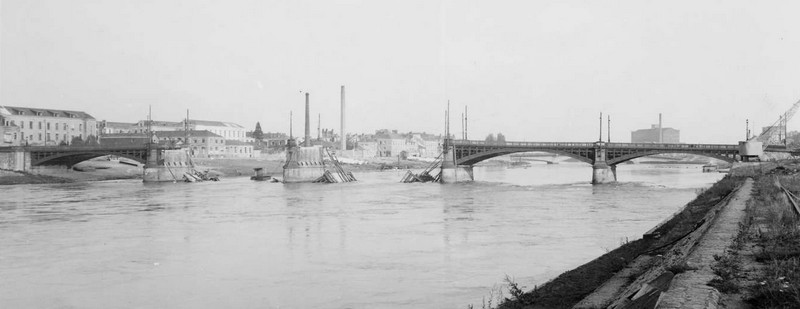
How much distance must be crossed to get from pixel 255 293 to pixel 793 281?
13168 millimetres

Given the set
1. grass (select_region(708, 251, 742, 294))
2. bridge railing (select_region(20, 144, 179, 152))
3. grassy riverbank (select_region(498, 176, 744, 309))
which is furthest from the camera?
bridge railing (select_region(20, 144, 179, 152))

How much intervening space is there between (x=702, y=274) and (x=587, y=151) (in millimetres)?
83419

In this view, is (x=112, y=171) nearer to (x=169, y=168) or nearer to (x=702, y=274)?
(x=169, y=168)

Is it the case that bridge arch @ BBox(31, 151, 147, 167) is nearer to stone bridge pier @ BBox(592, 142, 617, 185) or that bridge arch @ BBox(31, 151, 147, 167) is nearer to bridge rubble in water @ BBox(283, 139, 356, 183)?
bridge rubble in water @ BBox(283, 139, 356, 183)

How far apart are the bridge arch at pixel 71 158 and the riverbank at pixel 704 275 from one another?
9265 cm

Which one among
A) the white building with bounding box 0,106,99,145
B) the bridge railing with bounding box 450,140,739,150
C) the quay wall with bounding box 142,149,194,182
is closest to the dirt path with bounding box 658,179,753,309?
the bridge railing with bounding box 450,140,739,150

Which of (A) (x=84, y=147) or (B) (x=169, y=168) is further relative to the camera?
(B) (x=169, y=168)


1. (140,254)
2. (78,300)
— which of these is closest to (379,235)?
(140,254)

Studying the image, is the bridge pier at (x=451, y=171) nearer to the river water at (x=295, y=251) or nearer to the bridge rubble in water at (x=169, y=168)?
the bridge rubble in water at (x=169, y=168)

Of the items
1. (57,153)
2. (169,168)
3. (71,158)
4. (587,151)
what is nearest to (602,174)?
(587,151)

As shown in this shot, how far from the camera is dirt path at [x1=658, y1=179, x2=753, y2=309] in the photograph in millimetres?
7613

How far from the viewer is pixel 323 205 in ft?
172

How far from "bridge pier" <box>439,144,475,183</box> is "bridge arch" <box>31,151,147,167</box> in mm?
46089

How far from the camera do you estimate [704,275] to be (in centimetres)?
948
